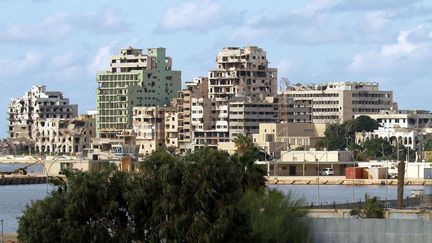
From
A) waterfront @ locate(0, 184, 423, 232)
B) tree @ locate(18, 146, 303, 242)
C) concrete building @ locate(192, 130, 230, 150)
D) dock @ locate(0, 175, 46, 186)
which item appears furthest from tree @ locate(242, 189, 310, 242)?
concrete building @ locate(192, 130, 230, 150)

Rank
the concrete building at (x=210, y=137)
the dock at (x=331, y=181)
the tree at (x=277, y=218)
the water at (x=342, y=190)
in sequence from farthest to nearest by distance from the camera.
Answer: the concrete building at (x=210, y=137), the dock at (x=331, y=181), the water at (x=342, y=190), the tree at (x=277, y=218)

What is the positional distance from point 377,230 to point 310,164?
117 meters

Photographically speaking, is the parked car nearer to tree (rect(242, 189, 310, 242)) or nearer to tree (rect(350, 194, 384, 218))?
tree (rect(350, 194, 384, 218))

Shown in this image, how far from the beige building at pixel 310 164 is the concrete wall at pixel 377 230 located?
114 meters

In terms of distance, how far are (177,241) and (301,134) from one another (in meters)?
155

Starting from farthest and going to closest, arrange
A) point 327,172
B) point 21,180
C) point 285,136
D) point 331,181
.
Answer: point 285,136, point 327,172, point 21,180, point 331,181

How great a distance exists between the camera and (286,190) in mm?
107562

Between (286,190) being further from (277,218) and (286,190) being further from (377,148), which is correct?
(377,148)

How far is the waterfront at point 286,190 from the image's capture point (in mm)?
97512

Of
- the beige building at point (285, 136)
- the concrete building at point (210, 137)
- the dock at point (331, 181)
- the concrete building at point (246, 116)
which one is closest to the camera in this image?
the dock at point (331, 181)

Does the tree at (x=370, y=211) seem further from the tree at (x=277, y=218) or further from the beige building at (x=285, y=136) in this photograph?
the beige building at (x=285, y=136)

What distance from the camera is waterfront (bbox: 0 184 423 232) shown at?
320 feet

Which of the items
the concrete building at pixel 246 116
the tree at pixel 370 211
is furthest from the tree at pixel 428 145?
the tree at pixel 370 211

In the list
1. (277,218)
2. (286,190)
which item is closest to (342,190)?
(286,190)
